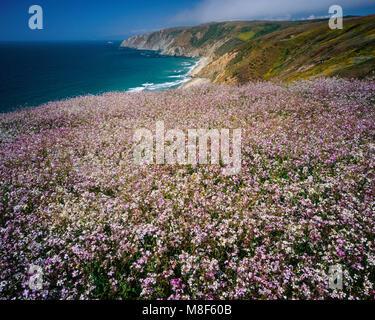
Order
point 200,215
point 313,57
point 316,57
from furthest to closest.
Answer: point 313,57
point 316,57
point 200,215

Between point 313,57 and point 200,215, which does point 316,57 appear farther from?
point 200,215

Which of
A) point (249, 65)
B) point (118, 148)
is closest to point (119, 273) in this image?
point (118, 148)

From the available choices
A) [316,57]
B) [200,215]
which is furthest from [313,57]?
[200,215]

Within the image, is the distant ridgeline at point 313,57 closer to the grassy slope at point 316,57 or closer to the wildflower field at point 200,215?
the grassy slope at point 316,57

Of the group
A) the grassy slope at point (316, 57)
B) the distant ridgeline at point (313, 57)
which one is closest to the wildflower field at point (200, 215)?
the grassy slope at point (316, 57)

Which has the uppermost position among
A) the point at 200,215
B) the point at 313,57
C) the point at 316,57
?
the point at 313,57

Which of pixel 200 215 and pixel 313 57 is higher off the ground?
pixel 313 57
